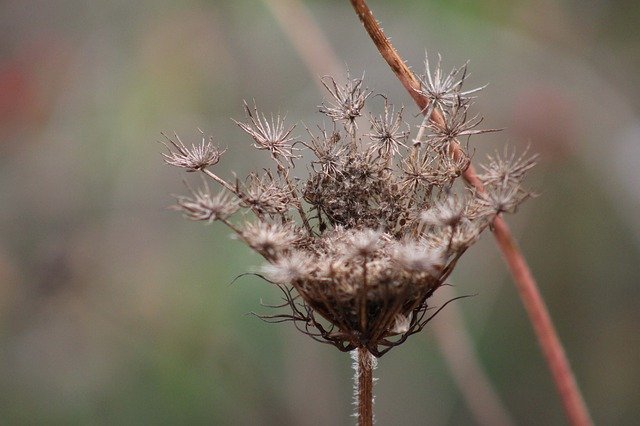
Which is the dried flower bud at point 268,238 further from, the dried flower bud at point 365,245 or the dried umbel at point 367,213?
the dried flower bud at point 365,245

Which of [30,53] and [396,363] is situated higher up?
[30,53]

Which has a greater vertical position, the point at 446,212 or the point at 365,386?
the point at 446,212

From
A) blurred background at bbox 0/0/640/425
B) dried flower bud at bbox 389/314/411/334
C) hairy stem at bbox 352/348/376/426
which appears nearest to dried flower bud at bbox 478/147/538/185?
dried flower bud at bbox 389/314/411/334

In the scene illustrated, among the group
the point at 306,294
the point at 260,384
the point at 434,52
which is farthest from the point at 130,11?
the point at 306,294

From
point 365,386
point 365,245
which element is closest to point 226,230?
point 365,386

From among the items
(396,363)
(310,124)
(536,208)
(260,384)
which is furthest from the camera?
(536,208)

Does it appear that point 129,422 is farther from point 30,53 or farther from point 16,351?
point 30,53

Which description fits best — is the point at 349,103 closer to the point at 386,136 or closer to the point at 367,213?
the point at 386,136
